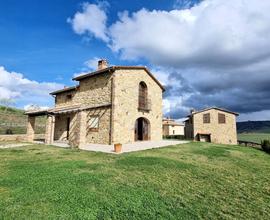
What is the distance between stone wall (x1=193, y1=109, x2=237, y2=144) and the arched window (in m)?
14.1

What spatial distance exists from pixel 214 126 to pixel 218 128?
25.2 inches

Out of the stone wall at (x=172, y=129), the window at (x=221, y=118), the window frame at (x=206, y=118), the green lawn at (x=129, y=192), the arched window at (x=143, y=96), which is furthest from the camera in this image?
the stone wall at (x=172, y=129)

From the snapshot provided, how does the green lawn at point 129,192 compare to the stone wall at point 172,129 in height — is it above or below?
below

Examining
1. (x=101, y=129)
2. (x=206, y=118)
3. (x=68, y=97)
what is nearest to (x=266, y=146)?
(x=206, y=118)

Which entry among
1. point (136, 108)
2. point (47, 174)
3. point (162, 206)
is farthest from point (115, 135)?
point (162, 206)

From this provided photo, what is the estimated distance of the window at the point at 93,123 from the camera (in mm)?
17138

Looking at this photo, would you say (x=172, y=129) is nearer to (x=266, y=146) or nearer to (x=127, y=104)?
(x=266, y=146)

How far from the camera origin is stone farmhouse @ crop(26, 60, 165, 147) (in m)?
16.2

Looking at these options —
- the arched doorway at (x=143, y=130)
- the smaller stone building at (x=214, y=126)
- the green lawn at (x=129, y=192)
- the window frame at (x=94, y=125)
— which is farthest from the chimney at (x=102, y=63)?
the smaller stone building at (x=214, y=126)

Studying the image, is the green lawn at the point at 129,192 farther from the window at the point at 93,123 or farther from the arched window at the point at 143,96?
the arched window at the point at 143,96

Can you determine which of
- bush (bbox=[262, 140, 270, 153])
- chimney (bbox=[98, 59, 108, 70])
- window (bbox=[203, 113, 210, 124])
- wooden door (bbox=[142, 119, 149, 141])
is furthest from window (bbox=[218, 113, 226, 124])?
chimney (bbox=[98, 59, 108, 70])

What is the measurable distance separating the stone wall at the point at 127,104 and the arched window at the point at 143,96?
47 centimetres

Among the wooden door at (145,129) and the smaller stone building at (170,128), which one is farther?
the smaller stone building at (170,128)

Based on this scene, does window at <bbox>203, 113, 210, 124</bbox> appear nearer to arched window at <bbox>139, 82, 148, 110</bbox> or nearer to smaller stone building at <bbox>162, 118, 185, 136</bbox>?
arched window at <bbox>139, 82, 148, 110</bbox>
